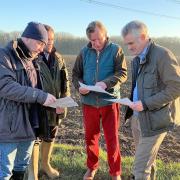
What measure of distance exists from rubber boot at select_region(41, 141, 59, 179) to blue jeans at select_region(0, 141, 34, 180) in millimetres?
995

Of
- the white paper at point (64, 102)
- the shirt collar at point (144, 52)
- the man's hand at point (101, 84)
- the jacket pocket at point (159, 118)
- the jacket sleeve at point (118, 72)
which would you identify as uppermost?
the shirt collar at point (144, 52)

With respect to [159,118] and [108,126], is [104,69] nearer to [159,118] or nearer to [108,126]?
[108,126]

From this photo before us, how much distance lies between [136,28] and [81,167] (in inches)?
96.6

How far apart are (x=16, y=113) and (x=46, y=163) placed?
5.15 feet

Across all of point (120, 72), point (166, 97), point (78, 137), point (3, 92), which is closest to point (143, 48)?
point (166, 97)

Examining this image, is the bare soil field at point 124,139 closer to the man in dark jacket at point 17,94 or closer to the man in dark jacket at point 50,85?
the man in dark jacket at point 50,85

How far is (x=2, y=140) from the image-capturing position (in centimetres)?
411

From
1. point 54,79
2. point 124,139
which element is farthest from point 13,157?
point 124,139

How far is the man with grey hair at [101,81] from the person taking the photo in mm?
5039

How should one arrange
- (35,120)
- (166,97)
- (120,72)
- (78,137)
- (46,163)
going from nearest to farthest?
(166,97) < (35,120) < (120,72) < (46,163) < (78,137)

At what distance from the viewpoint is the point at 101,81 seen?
5.03 metres

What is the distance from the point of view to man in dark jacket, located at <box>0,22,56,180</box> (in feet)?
13.2

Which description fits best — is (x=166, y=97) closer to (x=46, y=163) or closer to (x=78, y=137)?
(x=46, y=163)

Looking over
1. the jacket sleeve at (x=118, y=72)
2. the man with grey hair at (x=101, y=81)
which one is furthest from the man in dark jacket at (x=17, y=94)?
the jacket sleeve at (x=118, y=72)
